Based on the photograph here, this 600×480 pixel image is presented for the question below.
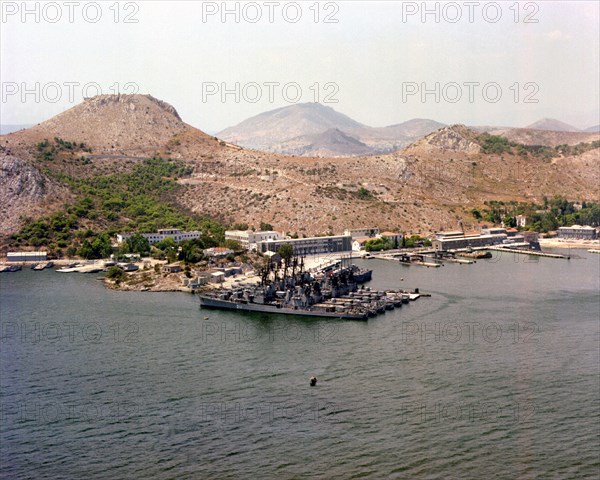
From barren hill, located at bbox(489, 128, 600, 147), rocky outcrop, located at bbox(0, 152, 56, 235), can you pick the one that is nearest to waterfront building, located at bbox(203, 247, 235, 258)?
rocky outcrop, located at bbox(0, 152, 56, 235)

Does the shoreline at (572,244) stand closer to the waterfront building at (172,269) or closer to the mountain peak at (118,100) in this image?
the waterfront building at (172,269)

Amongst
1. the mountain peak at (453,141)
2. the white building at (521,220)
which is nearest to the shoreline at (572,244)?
the white building at (521,220)

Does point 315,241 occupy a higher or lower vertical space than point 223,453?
higher

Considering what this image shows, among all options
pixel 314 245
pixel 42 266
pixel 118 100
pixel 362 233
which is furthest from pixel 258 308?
pixel 118 100

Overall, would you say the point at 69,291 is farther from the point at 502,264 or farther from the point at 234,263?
the point at 502,264

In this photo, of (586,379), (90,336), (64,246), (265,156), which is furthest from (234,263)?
(265,156)

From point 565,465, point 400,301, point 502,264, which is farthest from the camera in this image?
point 502,264
